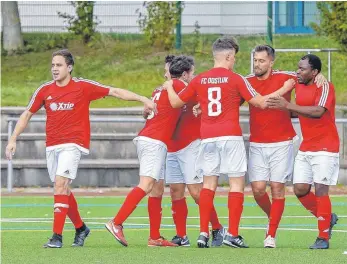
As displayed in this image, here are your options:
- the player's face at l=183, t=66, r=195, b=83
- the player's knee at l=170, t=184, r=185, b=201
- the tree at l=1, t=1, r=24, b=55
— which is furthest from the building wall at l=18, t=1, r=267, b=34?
the player's knee at l=170, t=184, r=185, b=201

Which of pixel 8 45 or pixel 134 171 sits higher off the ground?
pixel 8 45

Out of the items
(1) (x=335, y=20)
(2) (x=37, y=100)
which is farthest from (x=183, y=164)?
(1) (x=335, y=20)

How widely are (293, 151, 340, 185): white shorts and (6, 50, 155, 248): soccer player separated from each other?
161cm

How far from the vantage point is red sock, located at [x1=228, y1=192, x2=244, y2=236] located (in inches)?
532

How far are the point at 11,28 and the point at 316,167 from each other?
18.3 meters

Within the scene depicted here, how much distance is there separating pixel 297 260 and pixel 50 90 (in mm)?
3336

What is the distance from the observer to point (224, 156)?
13617mm

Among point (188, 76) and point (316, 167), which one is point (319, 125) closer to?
point (316, 167)

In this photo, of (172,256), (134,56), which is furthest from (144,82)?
(172,256)

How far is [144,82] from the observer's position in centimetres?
2842

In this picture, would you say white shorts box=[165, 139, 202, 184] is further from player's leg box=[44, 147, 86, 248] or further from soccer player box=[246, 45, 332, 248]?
player's leg box=[44, 147, 86, 248]

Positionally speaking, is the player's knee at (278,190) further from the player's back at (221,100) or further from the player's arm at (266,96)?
the player's arm at (266,96)

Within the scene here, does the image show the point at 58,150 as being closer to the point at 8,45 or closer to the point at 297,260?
the point at 297,260

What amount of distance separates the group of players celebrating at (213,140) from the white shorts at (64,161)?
1 cm
